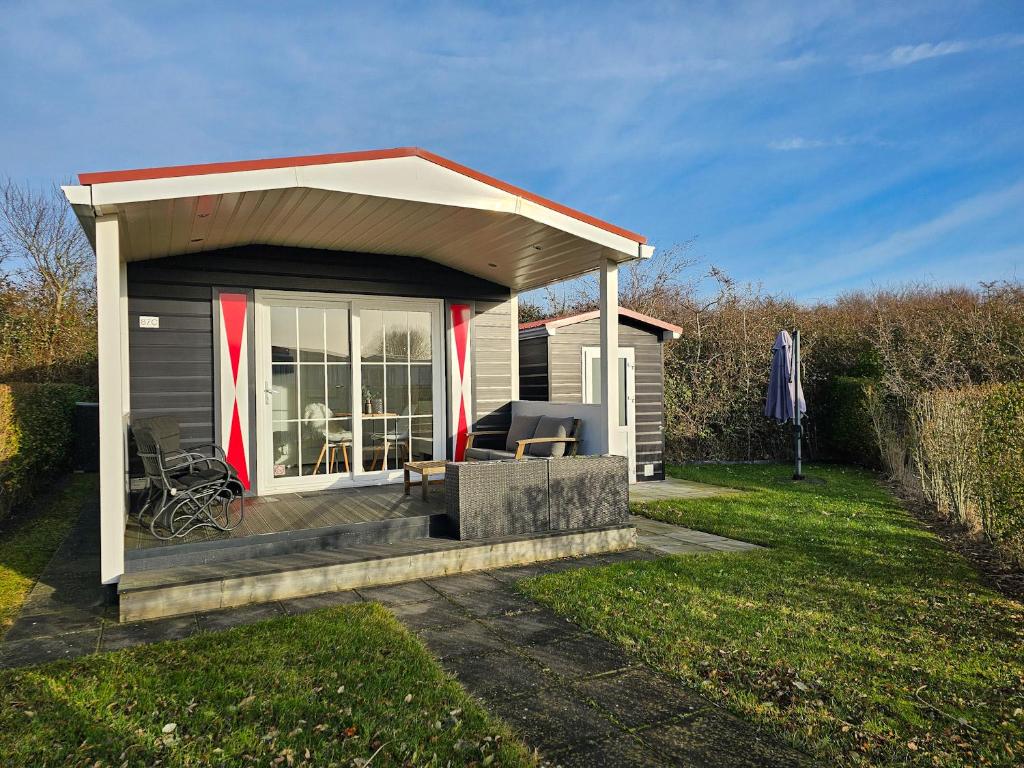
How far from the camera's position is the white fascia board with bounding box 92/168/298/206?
3.55 meters

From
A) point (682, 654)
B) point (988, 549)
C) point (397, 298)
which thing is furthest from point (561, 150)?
point (682, 654)

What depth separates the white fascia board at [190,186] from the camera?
3.55 m

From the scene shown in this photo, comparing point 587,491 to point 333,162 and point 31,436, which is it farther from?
point 31,436

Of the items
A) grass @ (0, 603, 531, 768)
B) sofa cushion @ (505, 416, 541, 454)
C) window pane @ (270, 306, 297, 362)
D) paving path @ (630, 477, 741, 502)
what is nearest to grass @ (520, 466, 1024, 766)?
grass @ (0, 603, 531, 768)

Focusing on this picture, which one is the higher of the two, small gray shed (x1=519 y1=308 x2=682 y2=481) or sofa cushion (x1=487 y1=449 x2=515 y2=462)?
small gray shed (x1=519 y1=308 x2=682 y2=481)

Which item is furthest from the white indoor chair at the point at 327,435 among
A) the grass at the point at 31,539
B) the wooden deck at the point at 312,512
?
the grass at the point at 31,539

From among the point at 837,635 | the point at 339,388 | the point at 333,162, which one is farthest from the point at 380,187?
the point at 837,635

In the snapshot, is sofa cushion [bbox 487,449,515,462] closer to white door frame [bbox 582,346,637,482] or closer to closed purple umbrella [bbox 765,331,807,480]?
white door frame [bbox 582,346,637,482]

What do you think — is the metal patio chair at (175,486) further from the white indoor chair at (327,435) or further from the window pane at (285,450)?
the white indoor chair at (327,435)

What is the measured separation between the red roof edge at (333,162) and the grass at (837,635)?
2.66 meters

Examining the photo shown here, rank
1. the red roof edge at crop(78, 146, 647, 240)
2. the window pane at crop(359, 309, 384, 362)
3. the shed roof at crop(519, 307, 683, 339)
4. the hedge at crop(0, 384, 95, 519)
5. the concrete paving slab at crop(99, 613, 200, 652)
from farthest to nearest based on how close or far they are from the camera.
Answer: the shed roof at crop(519, 307, 683, 339), the window pane at crop(359, 309, 384, 362), the hedge at crop(0, 384, 95, 519), the red roof edge at crop(78, 146, 647, 240), the concrete paving slab at crop(99, 613, 200, 652)

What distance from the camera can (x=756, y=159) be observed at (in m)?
14.0

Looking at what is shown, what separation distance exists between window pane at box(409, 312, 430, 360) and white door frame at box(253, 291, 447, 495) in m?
0.05

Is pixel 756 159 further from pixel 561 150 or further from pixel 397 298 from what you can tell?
pixel 397 298
